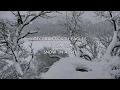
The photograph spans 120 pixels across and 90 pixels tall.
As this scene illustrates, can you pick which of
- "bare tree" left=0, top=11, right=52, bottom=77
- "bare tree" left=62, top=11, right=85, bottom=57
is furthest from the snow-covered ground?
"bare tree" left=62, top=11, right=85, bottom=57

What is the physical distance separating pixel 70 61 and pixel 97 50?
36.0 ft

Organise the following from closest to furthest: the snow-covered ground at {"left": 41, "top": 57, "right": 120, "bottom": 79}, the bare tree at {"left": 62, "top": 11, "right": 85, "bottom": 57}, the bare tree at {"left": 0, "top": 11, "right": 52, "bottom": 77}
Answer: the snow-covered ground at {"left": 41, "top": 57, "right": 120, "bottom": 79}
the bare tree at {"left": 0, "top": 11, "right": 52, "bottom": 77}
the bare tree at {"left": 62, "top": 11, "right": 85, "bottom": 57}

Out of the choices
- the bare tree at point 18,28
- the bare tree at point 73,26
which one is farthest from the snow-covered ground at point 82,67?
the bare tree at point 73,26

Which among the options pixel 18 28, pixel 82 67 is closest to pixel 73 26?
pixel 18 28

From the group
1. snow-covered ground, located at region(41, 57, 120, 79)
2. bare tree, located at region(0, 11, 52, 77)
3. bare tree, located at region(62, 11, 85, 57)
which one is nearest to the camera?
snow-covered ground, located at region(41, 57, 120, 79)

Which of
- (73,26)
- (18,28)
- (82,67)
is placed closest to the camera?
(82,67)

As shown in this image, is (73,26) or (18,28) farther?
(73,26)

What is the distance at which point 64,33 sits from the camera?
988cm

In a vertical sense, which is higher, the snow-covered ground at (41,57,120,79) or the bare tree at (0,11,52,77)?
the bare tree at (0,11,52,77)

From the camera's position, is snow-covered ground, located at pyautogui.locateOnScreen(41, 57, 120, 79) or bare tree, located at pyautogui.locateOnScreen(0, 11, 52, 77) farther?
bare tree, located at pyautogui.locateOnScreen(0, 11, 52, 77)

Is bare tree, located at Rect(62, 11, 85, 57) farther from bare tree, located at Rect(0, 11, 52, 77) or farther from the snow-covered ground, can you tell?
the snow-covered ground

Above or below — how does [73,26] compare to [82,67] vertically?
above

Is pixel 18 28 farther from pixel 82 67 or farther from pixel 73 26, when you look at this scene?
pixel 73 26
